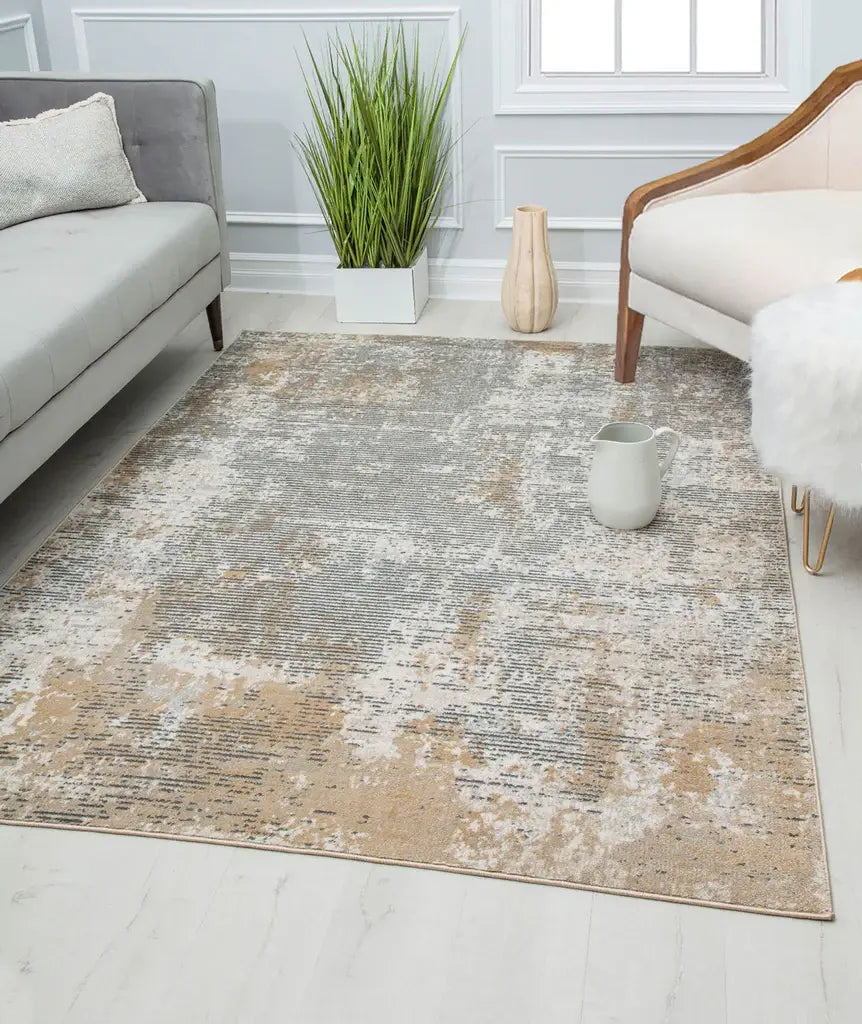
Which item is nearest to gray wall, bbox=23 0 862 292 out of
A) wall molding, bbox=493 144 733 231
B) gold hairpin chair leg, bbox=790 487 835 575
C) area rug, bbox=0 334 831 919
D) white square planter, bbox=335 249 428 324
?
wall molding, bbox=493 144 733 231

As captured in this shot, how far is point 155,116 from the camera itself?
3.13 metres

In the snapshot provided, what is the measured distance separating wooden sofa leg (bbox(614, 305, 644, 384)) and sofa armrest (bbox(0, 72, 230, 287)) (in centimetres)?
120

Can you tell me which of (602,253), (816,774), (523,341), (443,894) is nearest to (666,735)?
(816,774)

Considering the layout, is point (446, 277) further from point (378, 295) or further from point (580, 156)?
point (580, 156)

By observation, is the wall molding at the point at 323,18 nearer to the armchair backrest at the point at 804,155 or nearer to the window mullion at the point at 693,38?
the window mullion at the point at 693,38

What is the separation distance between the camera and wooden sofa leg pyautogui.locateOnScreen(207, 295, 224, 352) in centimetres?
330

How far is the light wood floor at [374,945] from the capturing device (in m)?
1.32

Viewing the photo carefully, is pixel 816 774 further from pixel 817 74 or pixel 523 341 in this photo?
pixel 817 74

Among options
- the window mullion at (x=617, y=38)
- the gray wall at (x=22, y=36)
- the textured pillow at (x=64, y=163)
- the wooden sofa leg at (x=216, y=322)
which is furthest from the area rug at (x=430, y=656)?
the gray wall at (x=22, y=36)

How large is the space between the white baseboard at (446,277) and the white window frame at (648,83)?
482 mm

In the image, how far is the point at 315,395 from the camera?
9.87 ft

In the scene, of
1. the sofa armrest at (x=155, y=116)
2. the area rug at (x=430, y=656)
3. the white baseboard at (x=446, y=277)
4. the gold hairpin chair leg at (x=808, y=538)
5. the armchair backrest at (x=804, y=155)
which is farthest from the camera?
the white baseboard at (x=446, y=277)

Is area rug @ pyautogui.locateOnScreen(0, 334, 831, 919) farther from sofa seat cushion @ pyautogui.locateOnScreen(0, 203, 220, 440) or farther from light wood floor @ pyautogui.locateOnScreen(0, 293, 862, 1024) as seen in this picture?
sofa seat cushion @ pyautogui.locateOnScreen(0, 203, 220, 440)

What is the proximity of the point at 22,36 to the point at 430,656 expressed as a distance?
2.69m
